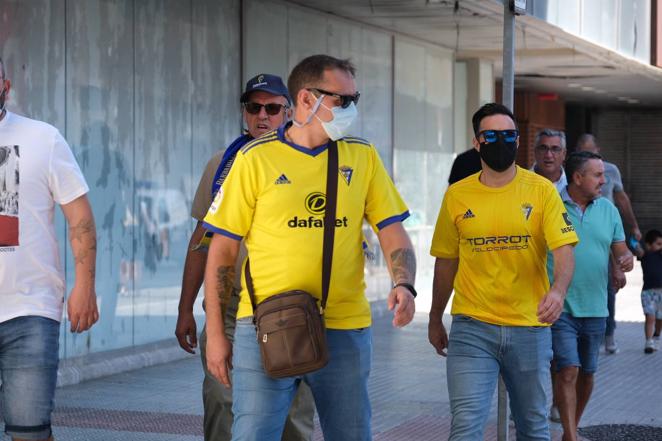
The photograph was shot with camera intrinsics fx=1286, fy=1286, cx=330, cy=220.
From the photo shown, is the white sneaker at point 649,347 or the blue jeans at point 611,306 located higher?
the blue jeans at point 611,306

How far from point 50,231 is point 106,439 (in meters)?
3.19

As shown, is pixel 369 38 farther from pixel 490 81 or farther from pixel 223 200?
pixel 223 200

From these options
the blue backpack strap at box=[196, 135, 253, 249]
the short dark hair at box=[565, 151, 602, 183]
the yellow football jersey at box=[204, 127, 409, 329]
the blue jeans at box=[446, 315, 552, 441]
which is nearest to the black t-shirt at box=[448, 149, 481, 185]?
the short dark hair at box=[565, 151, 602, 183]

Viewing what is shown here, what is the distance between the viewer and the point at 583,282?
23.5ft

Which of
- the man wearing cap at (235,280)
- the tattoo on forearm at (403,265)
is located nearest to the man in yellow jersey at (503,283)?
the man wearing cap at (235,280)

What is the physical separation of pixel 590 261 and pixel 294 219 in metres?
3.26

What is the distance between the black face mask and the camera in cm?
573

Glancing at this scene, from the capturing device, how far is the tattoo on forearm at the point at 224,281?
4395 mm

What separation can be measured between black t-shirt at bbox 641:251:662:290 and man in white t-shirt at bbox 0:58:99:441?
8759mm

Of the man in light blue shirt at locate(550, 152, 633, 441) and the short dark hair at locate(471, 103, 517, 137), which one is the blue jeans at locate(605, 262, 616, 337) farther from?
the short dark hair at locate(471, 103, 517, 137)

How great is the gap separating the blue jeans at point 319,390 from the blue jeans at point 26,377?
78 cm

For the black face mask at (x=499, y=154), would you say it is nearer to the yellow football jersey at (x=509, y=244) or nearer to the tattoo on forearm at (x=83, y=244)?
the yellow football jersey at (x=509, y=244)

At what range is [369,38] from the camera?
16516 millimetres

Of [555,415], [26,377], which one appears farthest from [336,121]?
[555,415]
